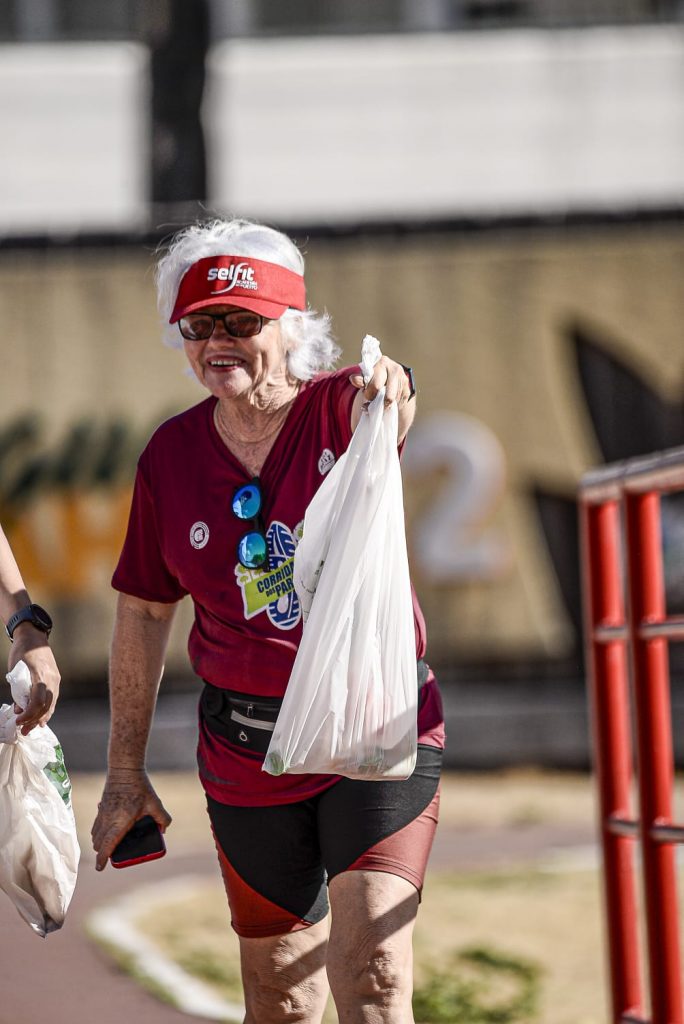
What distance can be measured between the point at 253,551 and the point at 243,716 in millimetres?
347

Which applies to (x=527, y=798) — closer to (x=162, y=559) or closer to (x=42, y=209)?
(x=42, y=209)

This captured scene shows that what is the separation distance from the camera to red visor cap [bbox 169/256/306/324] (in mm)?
3057

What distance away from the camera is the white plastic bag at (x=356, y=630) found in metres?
2.86

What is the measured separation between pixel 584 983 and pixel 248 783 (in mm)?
3028

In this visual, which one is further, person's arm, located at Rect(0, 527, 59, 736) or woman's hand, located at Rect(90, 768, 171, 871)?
woman's hand, located at Rect(90, 768, 171, 871)

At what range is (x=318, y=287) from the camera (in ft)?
34.8

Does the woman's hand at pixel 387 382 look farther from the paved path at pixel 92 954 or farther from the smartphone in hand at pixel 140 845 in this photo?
the paved path at pixel 92 954

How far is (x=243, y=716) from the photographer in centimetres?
312

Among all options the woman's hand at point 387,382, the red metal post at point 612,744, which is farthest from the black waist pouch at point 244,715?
the red metal post at point 612,744

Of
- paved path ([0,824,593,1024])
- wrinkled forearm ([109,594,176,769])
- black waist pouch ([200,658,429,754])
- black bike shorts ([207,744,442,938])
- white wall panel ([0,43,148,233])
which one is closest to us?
black bike shorts ([207,744,442,938])

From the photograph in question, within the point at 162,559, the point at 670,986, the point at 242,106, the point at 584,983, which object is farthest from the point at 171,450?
the point at 242,106

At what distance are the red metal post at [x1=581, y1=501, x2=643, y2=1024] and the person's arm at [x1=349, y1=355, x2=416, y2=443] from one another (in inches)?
52.4

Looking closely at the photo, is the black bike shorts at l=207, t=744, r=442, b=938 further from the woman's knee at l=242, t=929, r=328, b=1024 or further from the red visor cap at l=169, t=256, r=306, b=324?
the red visor cap at l=169, t=256, r=306, b=324

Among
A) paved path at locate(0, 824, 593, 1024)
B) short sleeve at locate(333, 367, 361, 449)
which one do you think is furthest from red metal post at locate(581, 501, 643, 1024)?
paved path at locate(0, 824, 593, 1024)
